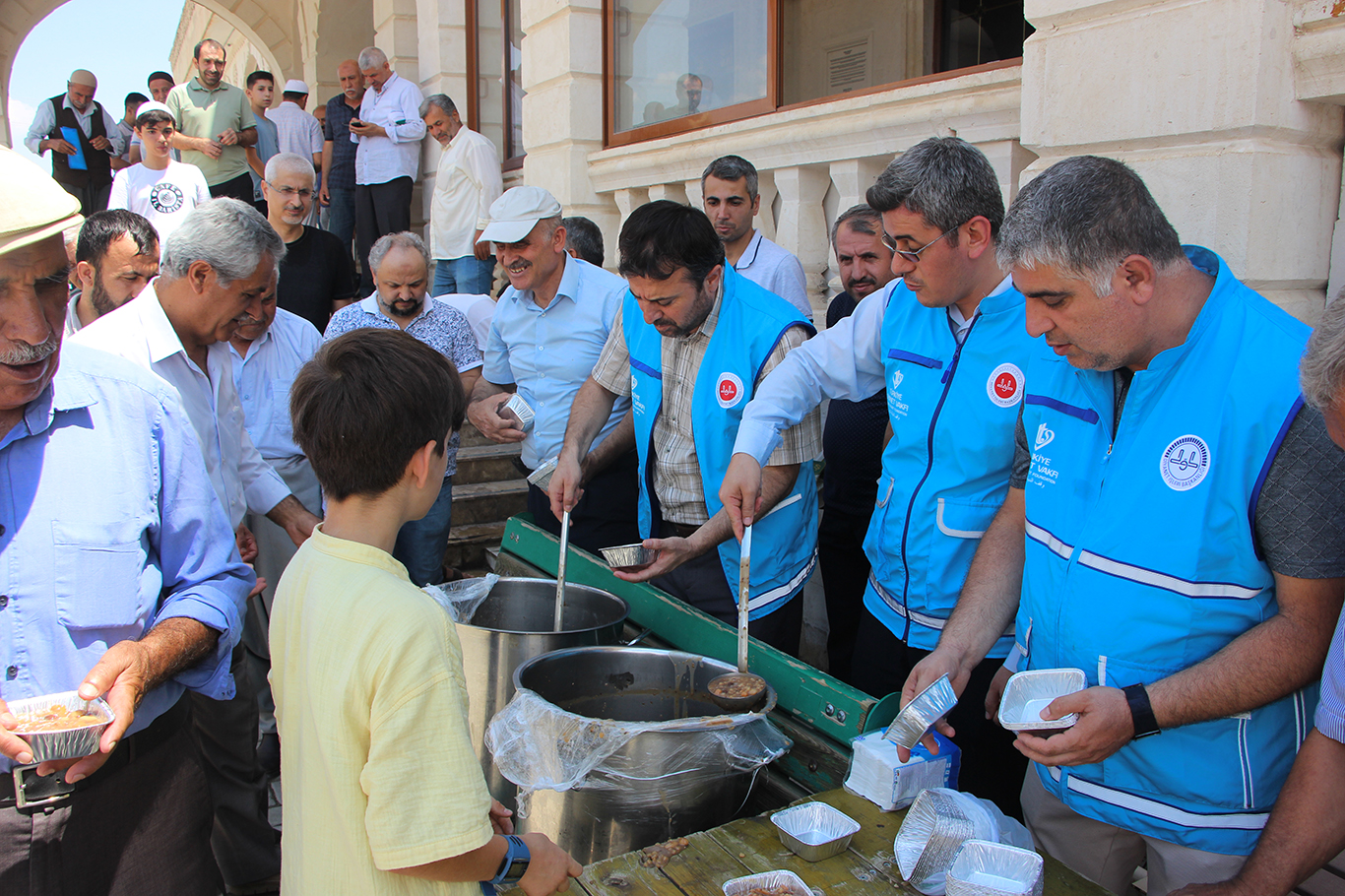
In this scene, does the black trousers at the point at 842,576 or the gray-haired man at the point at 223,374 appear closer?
the gray-haired man at the point at 223,374

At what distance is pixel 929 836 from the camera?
1.39 meters

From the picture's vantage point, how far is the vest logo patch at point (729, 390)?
2.54 metres

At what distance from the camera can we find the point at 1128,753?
1.58 metres

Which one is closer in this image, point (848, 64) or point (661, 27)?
point (661, 27)

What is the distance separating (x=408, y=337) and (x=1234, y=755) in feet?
4.92

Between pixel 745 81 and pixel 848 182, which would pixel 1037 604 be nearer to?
pixel 848 182

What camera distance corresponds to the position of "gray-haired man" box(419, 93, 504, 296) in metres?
6.99

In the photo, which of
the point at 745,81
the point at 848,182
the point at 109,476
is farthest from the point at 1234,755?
the point at 745,81

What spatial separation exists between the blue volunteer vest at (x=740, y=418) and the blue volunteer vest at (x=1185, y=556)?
1.00m

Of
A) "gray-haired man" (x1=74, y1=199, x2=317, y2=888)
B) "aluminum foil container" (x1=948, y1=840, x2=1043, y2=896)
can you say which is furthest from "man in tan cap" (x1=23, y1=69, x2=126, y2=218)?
"aluminum foil container" (x1=948, y1=840, x2=1043, y2=896)

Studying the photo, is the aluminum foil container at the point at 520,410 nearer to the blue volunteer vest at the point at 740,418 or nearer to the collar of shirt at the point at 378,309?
the collar of shirt at the point at 378,309

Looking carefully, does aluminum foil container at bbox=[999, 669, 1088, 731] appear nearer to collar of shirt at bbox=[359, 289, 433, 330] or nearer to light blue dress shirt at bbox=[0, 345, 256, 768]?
light blue dress shirt at bbox=[0, 345, 256, 768]

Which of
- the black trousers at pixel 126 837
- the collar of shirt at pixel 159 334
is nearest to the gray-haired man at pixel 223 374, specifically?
the collar of shirt at pixel 159 334

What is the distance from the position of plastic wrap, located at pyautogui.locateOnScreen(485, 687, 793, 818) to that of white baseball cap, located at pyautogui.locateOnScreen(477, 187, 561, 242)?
7.30 ft
